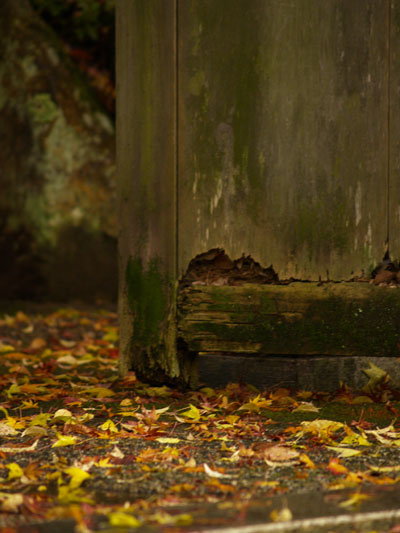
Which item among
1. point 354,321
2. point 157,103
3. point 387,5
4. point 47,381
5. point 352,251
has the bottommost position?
point 47,381

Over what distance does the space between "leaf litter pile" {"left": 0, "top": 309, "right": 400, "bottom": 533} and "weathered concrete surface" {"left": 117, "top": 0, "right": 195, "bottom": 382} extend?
0.22 m

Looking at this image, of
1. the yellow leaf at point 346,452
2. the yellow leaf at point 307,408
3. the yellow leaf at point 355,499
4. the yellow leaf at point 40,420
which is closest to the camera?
the yellow leaf at point 355,499

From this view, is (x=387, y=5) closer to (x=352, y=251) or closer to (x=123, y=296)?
(x=352, y=251)

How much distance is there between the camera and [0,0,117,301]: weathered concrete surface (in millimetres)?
6617

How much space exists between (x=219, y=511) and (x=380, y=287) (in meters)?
1.58

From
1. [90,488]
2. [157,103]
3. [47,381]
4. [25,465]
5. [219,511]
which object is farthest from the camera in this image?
[47,381]

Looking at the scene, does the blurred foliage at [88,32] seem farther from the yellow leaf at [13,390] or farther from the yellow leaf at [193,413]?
the yellow leaf at [193,413]

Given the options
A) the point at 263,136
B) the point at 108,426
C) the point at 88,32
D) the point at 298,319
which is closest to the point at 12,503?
the point at 108,426

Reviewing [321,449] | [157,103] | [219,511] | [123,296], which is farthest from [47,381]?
[219,511]

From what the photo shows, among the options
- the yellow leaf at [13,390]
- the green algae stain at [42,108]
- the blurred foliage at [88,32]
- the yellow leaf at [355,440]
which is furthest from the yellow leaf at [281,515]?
the blurred foliage at [88,32]

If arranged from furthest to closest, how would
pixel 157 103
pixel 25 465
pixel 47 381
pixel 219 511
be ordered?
pixel 47 381 < pixel 157 103 < pixel 25 465 < pixel 219 511

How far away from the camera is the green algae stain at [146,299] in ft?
11.1

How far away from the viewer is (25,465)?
223 cm

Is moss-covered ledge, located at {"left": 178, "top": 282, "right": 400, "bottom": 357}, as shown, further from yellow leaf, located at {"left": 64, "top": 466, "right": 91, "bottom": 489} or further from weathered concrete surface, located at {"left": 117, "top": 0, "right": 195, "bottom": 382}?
yellow leaf, located at {"left": 64, "top": 466, "right": 91, "bottom": 489}
